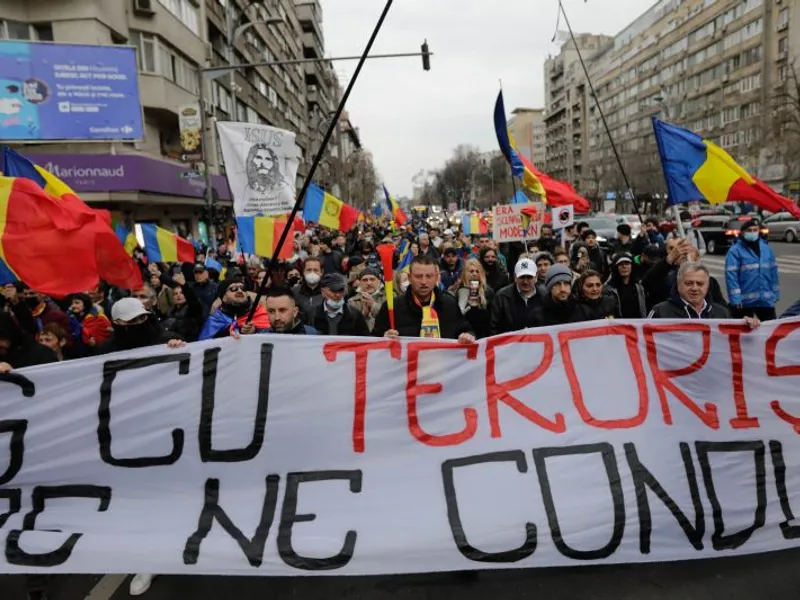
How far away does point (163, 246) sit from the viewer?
9.07 metres

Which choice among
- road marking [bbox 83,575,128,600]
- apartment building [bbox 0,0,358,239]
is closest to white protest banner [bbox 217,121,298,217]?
road marking [bbox 83,575,128,600]

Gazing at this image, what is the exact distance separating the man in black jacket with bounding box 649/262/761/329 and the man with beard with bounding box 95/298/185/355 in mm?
3223

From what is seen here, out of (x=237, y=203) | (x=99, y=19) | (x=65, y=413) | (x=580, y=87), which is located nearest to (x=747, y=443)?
(x=65, y=413)

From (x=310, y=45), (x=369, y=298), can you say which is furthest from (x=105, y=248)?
(x=310, y=45)

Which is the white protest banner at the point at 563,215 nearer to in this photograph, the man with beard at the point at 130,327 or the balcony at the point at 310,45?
the man with beard at the point at 130,327

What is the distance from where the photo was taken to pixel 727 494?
130 inches

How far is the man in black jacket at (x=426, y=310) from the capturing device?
168 inches

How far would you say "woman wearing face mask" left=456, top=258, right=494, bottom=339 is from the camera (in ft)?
17.8

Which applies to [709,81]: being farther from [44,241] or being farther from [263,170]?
[44,241]

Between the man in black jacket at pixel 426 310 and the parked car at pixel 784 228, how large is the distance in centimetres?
2629

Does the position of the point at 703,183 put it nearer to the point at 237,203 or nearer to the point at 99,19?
the point at 237,203

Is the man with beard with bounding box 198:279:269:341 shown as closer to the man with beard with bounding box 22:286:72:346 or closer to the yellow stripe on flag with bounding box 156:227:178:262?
the man with beard with bounding box 22:286:72:346

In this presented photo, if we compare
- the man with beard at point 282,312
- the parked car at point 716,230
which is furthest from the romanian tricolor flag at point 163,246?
the parked car at point 716,230

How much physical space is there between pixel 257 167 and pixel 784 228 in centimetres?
2649
